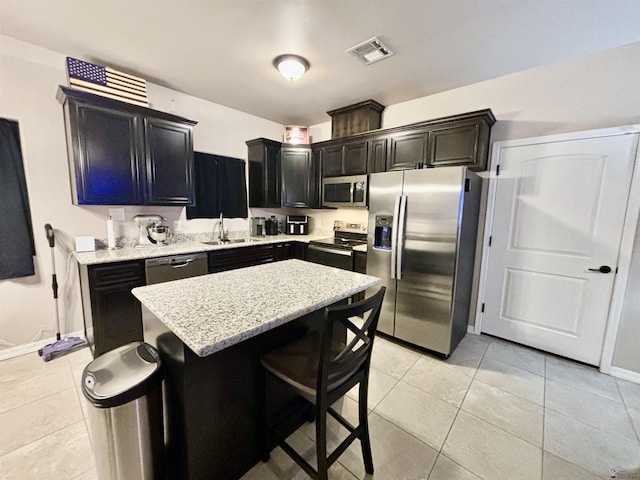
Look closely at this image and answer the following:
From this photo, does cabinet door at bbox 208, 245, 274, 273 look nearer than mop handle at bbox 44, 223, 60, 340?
No

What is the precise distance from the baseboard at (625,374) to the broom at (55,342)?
4.98 metres

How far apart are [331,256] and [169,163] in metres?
2.17

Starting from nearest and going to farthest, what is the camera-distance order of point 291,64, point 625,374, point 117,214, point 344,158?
point 625,374
point 291,64
point 117,214
point 344,158

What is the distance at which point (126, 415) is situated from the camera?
3.70 feet

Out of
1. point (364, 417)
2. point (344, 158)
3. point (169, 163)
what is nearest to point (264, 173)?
point (344, 158)

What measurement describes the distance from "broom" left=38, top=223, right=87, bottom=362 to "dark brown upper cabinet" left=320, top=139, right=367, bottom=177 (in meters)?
3.08

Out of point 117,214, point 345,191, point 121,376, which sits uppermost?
Result: point 345,191

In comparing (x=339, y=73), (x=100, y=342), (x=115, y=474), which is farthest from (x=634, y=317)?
(x=100, y=342)

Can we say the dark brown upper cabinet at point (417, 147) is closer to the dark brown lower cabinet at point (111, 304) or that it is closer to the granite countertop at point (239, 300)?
the granite countertop at point (239, 300)

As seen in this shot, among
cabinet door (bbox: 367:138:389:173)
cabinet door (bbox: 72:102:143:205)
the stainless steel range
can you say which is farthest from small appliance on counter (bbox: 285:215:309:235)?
cabinet door (bbox: 72:102:143:205)

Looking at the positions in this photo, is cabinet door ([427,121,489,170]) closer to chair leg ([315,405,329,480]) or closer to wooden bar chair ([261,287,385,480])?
wooden bar chair ([261,287,385,480])

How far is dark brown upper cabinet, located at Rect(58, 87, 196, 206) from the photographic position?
92.9 inches

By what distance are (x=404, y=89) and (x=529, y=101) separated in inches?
48.9

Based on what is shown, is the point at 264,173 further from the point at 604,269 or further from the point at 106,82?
the point at 604,269
